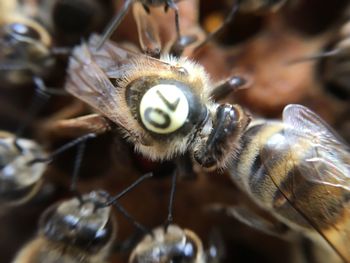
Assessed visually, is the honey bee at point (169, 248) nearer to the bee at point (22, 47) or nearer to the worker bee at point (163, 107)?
the worker bee at point (163, 107)

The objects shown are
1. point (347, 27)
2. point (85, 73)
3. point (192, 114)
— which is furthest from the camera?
point (347, 27)

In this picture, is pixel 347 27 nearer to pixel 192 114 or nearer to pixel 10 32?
pixel 192 114

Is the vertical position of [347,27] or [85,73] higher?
[347,27]

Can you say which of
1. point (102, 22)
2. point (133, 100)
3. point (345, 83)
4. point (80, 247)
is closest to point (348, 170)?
point (345, 83)

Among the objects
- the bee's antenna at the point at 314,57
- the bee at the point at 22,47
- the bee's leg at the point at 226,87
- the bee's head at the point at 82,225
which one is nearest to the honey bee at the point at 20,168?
the bee's head at the point at 82,225

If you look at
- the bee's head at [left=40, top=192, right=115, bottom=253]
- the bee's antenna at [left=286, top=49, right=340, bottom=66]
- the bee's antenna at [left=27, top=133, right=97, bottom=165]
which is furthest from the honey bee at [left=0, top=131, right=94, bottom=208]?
the bee's antenna at [left=286, top=49, right=340, bottom=66]

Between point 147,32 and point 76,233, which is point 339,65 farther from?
point 76,233

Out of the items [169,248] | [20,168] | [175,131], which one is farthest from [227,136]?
[20,168]
